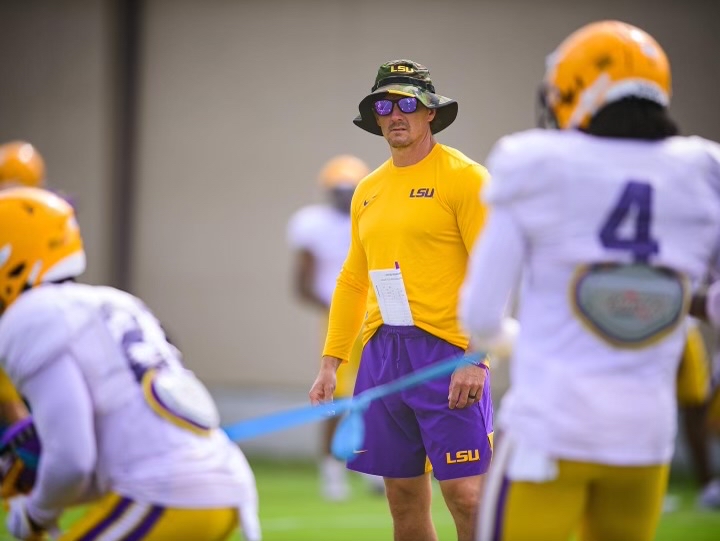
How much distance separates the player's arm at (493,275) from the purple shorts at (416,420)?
1377mm

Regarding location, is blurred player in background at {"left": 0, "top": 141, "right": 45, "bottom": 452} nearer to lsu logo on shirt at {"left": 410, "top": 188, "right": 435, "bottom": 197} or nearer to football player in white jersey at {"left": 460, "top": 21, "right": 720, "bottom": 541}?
lsu logo on shirt at {"left": 410, "top": 188, "right": 435, "bottom": 197}

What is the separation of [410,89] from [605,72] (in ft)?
5.52

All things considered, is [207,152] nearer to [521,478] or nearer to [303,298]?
[303,298]

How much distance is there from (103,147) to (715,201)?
997 centimetres

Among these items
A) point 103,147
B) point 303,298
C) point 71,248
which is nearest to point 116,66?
point 103,147

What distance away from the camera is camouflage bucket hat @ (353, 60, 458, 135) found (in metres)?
5.24

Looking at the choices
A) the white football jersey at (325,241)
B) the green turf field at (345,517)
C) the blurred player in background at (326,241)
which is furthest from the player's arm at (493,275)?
the white football jersey at (325,241)

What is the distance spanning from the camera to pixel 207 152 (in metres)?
12.9

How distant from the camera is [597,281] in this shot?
3.54 m

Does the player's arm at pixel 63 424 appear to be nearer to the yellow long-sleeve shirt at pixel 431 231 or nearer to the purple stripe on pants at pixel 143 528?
the purple stripe on pants at pixel 143 528

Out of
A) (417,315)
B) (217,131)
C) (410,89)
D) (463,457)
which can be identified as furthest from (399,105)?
(217,131)

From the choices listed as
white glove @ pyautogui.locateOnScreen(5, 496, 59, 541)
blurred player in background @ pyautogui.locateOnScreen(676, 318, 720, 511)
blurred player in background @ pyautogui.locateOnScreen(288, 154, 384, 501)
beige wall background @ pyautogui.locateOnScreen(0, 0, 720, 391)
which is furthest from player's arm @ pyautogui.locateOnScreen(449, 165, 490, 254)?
beige wall background @ pyautogui.locateOnScreen(0, 0, 720, 391)

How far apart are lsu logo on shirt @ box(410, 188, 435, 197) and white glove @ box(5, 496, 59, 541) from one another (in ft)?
6.17

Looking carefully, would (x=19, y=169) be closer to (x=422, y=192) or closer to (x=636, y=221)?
(x=422, y=192)
